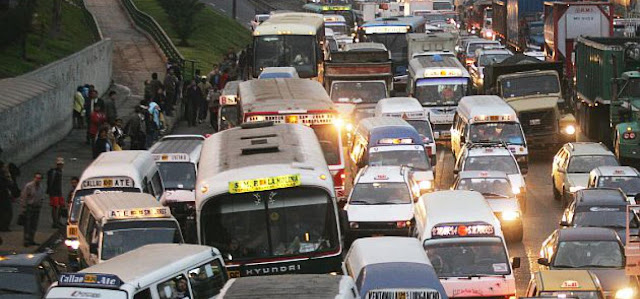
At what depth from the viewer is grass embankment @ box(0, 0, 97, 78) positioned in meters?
47.3

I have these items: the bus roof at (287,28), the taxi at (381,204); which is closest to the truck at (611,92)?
the bus roof at (287,28)

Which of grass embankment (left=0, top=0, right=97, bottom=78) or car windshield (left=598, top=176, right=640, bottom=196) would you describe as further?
grass embankment (left=0, top=0, right=97, bottom=78)

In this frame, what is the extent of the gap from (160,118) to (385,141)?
→ 389 inches

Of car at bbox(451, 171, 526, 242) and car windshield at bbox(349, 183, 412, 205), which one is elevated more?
car windshield at bbox(349, 183, 412, 205)

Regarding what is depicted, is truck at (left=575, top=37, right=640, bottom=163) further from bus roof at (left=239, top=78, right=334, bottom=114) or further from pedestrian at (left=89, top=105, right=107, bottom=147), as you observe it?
pedestrian at (left=89, top=105, right=107, bottom=147)

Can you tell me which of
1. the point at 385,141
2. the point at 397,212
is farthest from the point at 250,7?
the point at 397,212

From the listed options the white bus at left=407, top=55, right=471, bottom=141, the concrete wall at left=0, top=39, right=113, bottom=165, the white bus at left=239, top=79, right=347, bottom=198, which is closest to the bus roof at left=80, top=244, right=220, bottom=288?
the white bus at left=239, top=79, right=347, bottom=198

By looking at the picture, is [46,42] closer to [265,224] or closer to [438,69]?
[438,69]

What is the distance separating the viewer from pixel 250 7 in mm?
114062

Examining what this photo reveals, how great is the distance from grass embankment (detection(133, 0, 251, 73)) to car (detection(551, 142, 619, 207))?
31968 millimetres

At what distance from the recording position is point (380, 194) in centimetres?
2972

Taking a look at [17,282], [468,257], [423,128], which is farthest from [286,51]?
[17,282]

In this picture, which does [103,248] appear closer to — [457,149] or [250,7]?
[457,149]

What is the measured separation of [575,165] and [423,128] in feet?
21.4
